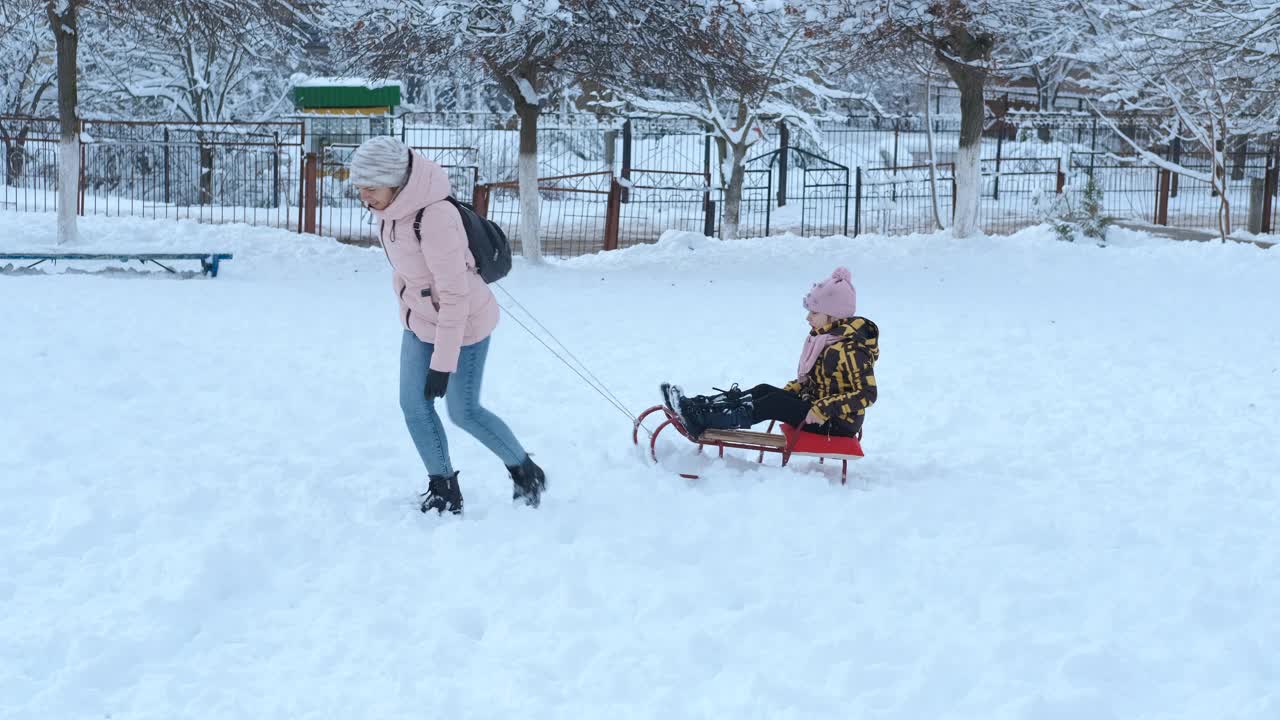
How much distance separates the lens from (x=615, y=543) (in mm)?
5246

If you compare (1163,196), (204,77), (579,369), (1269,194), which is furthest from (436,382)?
(204,77)

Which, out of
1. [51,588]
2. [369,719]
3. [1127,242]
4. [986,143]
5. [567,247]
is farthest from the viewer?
[986,143]

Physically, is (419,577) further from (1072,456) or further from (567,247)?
(567,247)

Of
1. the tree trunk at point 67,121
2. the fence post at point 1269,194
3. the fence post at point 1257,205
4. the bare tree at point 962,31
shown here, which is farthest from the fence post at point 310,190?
the fence post at point 1257,205

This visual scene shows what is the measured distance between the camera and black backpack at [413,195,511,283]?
17.2ft

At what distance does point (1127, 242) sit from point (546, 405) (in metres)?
12.0

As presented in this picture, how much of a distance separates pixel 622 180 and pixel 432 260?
1277cm

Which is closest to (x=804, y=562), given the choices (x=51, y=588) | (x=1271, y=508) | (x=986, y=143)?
(x=1271, y=508)

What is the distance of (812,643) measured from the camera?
4297mm

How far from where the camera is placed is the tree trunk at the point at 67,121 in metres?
15.3

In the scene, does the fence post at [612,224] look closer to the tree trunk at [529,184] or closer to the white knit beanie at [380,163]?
the tree trunk at [529,184]

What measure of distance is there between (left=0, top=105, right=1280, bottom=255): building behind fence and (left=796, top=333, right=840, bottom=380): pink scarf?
10.6m

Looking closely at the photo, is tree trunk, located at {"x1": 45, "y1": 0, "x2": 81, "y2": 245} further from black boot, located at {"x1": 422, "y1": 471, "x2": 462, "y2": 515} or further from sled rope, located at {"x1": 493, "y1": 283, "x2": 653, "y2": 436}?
black boot, located at {"x1": 422, "y1": 471, "x2": 462, "y2": 515}

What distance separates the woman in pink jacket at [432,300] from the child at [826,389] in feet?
3.76
